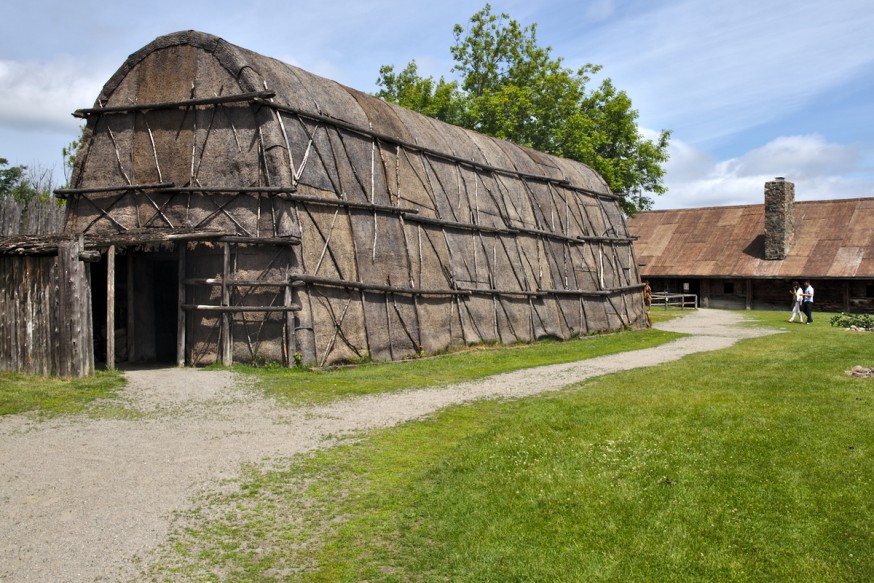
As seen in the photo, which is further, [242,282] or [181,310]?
[181,310]

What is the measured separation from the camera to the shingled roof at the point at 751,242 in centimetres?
4434

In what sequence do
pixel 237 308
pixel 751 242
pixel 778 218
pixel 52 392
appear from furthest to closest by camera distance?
1. pixel 751 242
2. pixel 778 218
3. pixel 237 308
4. pixel 52 392

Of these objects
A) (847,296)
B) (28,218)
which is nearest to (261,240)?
(28,218)

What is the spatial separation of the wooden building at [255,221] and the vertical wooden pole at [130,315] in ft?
0.11

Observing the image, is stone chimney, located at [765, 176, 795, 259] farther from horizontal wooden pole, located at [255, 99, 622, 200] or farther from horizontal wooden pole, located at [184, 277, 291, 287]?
horizontal wooden pole, located at [184, 277, 291, 287]

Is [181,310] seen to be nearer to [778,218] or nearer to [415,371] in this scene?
[415,371]

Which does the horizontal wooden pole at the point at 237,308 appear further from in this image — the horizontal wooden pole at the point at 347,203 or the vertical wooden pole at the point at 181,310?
the horizontal wooden pole at the point at 347,203

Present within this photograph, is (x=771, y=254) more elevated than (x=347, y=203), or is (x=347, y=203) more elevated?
(x=347, y=203)

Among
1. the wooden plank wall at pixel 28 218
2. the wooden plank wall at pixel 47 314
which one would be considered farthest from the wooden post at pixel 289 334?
the wooden plank wall at pixel 28 218

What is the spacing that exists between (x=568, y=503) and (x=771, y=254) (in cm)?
4324

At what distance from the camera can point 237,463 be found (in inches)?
372

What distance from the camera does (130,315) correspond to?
18484 mm

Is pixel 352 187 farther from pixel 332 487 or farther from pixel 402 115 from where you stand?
pixel 332 487

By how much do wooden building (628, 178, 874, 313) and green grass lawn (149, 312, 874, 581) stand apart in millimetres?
35259
